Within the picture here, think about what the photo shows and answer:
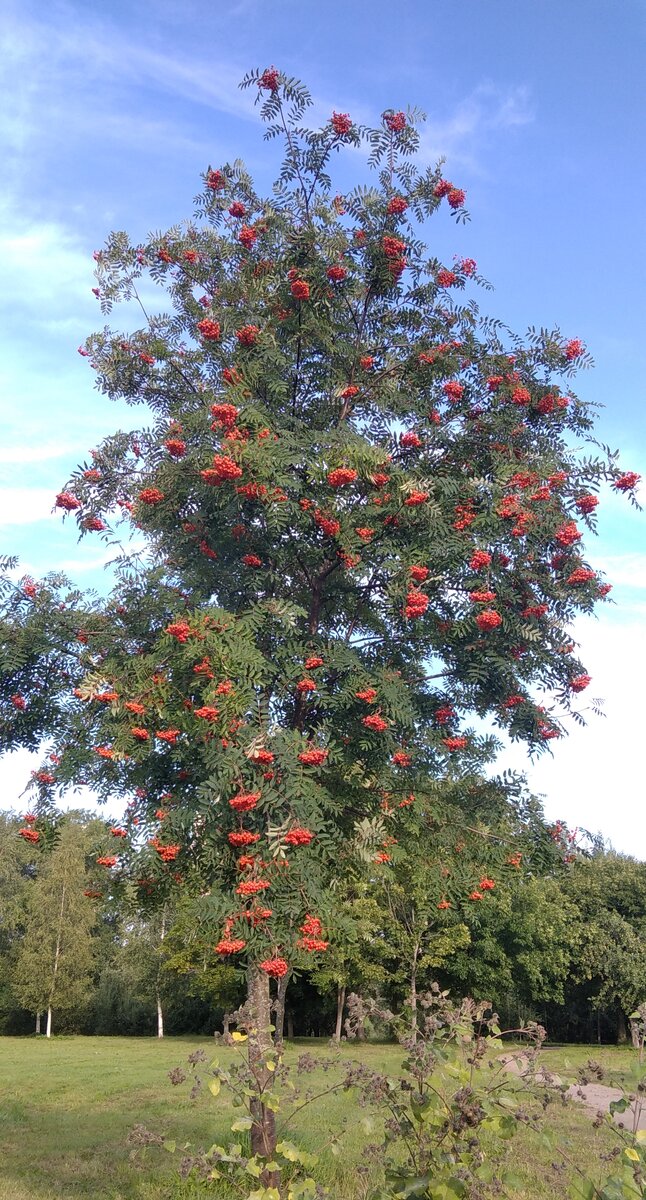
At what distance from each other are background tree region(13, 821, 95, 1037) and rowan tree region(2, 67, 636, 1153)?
1332 inches

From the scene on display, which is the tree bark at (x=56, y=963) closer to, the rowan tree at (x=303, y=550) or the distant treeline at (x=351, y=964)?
the distant treeline at (x=351, y=964)

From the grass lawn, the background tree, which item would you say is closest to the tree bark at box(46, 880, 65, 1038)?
the background tree

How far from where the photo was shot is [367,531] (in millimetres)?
7906

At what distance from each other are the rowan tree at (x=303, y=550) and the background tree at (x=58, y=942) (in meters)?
33.8

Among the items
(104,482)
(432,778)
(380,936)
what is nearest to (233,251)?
(104,482)

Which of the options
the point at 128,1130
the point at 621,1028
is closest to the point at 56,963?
the point at 621,1028

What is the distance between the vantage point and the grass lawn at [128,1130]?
25.4ft

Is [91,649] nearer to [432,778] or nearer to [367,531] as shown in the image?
[367,531]

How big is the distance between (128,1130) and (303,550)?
236 inches

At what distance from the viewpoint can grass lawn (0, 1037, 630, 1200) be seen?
7.74 m

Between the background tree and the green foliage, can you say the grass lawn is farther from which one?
the background tree

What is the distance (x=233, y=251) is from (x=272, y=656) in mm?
4819

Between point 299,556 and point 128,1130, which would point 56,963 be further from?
point 299,556

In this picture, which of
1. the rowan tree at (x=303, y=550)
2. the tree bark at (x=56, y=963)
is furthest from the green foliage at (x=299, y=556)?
the tree bark at (x=56, y=963)
